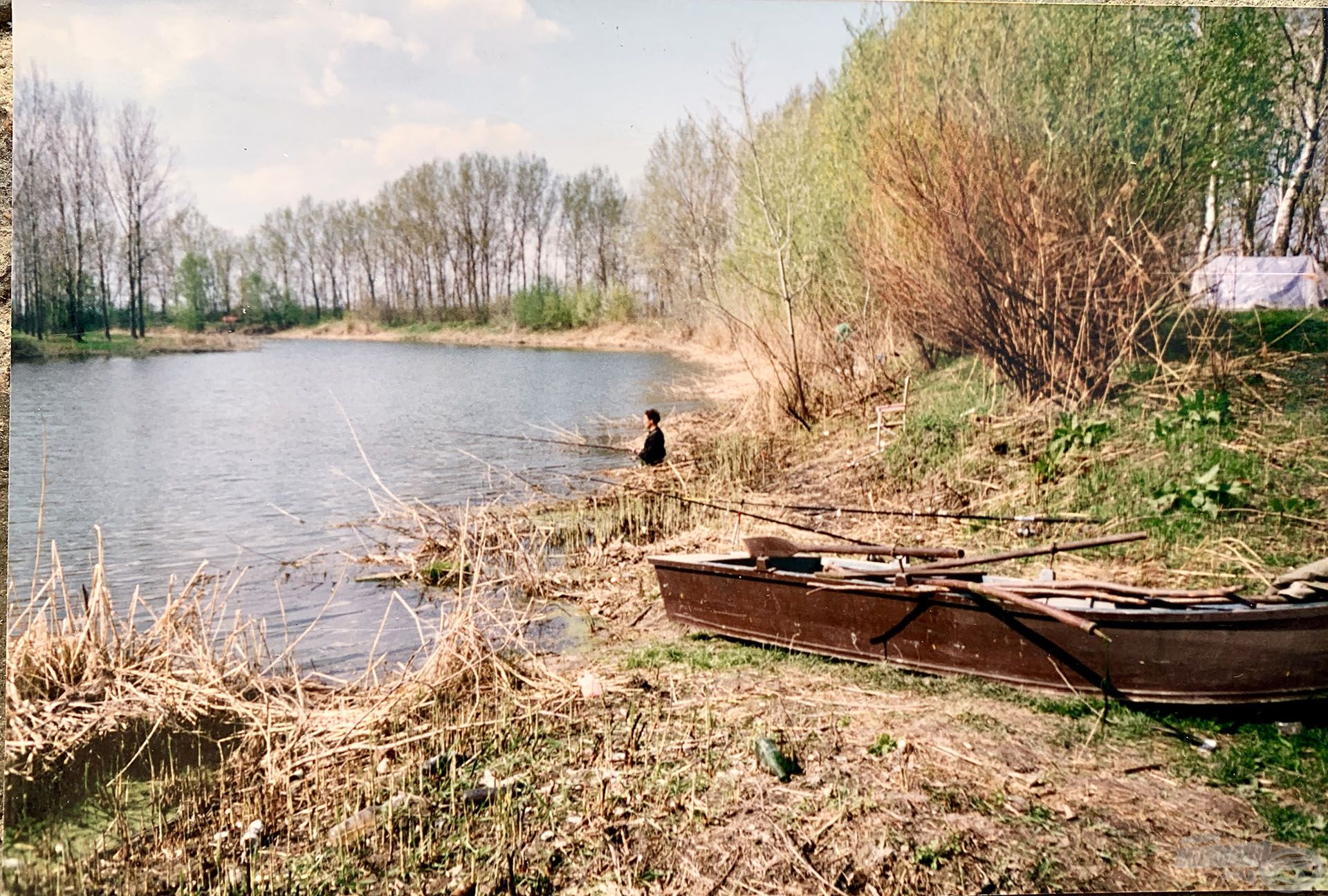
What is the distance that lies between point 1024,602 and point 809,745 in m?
0.86

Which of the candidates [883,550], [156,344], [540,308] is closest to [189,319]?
[156,344]

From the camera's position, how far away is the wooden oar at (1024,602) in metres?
2.77

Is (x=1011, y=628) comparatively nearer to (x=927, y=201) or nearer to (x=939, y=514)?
(x=939, y=514)

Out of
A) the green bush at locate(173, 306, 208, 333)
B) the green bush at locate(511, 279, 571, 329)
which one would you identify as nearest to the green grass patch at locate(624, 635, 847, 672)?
the green bush at locate(511, 279, 571, 329)

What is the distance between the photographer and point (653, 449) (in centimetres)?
466

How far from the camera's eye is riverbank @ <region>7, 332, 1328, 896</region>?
7.63 ft

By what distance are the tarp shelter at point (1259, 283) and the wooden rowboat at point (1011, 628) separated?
1044 millimetres

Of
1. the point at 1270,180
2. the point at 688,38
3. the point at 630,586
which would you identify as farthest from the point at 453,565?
the point at 1270,180

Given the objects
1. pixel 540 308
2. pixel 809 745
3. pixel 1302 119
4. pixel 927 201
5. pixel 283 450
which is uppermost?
pixel 1302 119

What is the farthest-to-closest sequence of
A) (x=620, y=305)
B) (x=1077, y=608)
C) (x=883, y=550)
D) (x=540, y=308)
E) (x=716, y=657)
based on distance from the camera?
1. (x=620, y=305)
2. (x=540, y=308)
3. (x=716, y=657)
4. (x=883, y=550)
5. (x=1077, y=608)

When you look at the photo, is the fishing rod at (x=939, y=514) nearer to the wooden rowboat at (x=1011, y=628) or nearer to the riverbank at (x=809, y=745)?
the riverbank at (x=809, y=745)

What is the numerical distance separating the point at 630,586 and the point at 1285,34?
341cm

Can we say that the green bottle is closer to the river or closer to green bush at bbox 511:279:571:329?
the river

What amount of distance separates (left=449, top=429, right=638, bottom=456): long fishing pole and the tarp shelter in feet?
8.90
